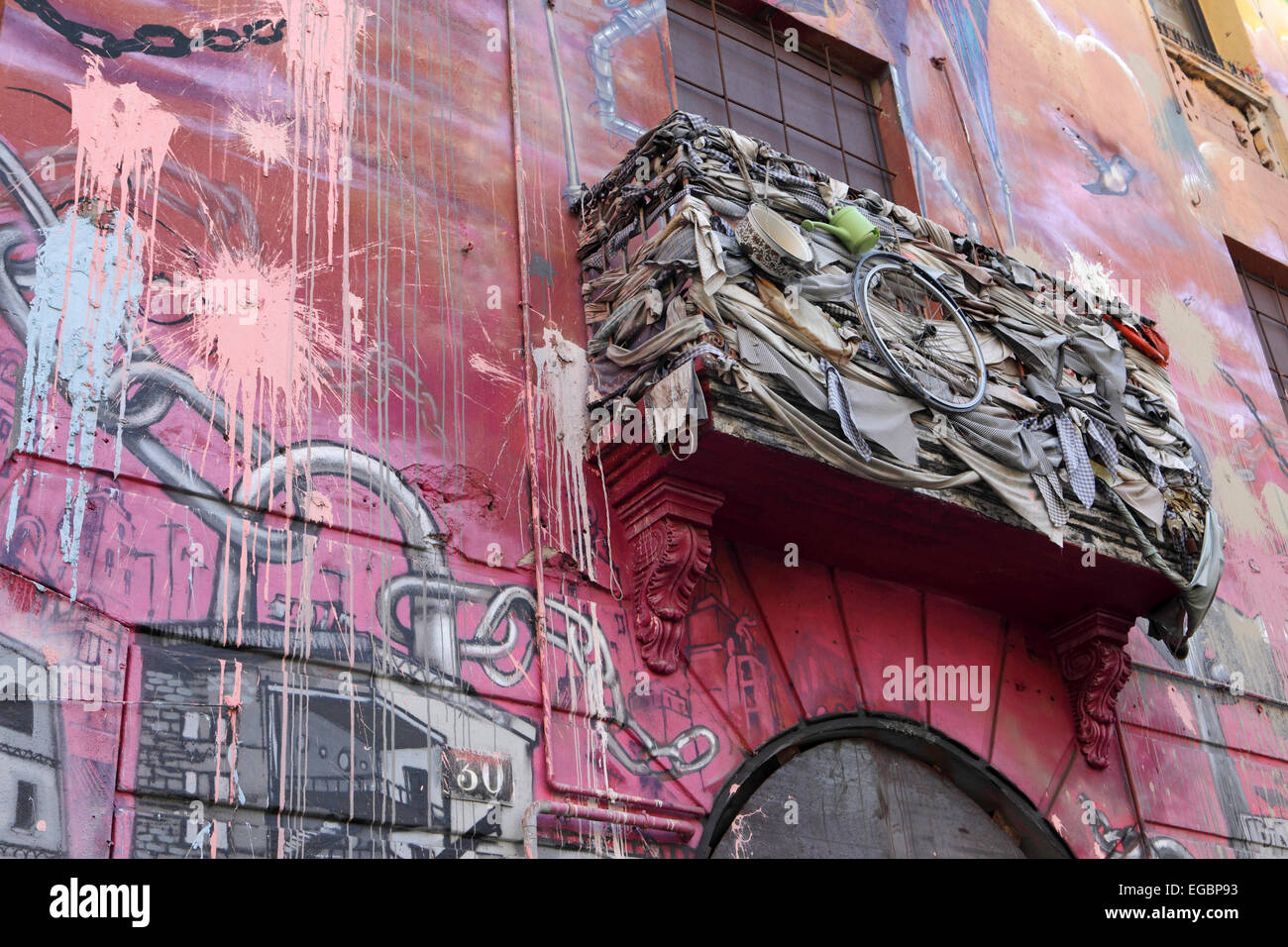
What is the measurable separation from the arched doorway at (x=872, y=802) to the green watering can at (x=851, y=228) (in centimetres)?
273

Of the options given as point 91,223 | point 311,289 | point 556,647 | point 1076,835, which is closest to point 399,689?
point 556,647

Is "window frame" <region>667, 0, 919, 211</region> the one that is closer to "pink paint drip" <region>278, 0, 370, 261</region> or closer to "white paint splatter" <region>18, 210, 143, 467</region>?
"pink paint drip" <region>278, 0, 370, 261</region>

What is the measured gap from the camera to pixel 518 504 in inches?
299

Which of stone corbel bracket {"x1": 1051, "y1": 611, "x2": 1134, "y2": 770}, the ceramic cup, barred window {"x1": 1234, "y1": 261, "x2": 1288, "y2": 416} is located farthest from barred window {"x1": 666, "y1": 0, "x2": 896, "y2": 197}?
barred window {"x1": 1234, "y1": 261, "x2": 1288, "y2": 416}

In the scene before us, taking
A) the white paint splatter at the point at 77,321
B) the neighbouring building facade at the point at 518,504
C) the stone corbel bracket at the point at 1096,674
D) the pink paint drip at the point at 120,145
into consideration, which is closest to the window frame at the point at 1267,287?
the neighbouring building facade at the point at 518,504

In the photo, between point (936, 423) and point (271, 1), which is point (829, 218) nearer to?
point (936, 423)

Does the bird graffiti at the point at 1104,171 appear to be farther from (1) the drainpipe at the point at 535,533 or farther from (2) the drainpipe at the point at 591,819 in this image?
(2) the drainpipe at the point at 591,819

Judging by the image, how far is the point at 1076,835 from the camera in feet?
29.0

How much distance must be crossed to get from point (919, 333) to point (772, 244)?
49.6 inches

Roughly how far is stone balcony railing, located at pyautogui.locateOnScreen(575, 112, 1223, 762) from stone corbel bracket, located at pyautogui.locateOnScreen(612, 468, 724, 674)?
0.01 metres

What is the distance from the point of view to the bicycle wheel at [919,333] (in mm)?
8242

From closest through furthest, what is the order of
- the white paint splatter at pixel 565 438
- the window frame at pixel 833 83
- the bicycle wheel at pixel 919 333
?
the white paint splatter at pixel 565 438 → the bicycle wheel at pixel 919 333 → the window frame at pixel 833 83

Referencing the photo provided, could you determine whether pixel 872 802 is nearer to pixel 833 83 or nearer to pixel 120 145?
pixel 120 145

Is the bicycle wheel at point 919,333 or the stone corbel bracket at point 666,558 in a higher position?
the bicycle wheel at point 919,333
